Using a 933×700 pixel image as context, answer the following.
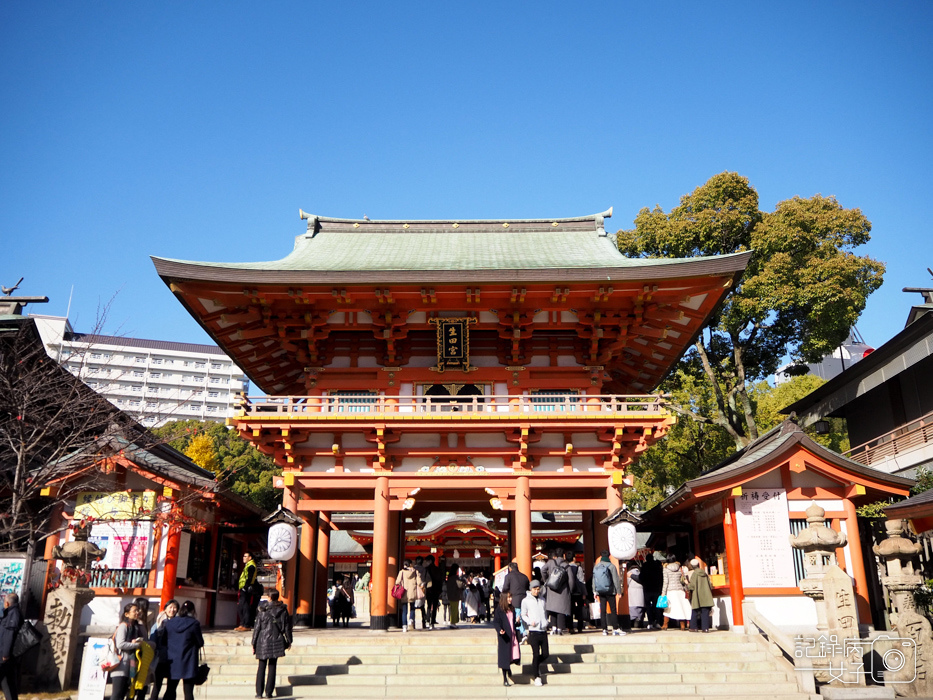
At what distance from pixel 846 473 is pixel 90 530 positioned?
54.1ft

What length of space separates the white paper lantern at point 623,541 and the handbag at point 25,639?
10.7 metres

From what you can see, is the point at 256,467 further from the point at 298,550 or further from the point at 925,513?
the point at 925,513

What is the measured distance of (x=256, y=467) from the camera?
51.4m

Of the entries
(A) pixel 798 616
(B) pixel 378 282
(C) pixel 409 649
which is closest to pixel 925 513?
(A) pixel 798 616

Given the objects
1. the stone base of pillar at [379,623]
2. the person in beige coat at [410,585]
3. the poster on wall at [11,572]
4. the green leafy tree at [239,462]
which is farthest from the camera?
the green leafy tree at [239,462]

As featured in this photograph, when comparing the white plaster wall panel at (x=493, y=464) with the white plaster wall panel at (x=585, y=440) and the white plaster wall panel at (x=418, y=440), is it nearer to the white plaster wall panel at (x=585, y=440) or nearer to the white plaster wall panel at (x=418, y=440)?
the white plaster wall panel at (x=418, y=440)

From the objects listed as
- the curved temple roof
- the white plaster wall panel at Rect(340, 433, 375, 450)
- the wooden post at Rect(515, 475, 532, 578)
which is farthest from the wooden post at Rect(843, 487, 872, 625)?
the white plaster wall panel at Rect(340, 433, 375, 450)

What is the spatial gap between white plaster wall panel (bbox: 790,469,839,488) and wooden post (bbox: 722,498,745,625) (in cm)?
149

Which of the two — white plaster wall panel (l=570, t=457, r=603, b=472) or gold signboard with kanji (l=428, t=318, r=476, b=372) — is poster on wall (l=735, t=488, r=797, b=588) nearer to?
white plaster wall panel (l=570, t=457, r=603, b=472)

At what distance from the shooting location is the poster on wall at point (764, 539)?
50.6 feet

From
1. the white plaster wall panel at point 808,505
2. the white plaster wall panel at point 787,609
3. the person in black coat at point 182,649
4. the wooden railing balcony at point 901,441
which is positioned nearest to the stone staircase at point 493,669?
the person in black coat at point 182,649

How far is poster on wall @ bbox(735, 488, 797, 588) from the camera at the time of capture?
607 inches

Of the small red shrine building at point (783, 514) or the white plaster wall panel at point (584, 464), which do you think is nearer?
the small red shrine building at point (783, 514)

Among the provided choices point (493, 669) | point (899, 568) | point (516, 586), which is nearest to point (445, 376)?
point (516, 586)
